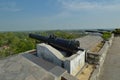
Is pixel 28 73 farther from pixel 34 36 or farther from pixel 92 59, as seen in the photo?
pixel 34 36

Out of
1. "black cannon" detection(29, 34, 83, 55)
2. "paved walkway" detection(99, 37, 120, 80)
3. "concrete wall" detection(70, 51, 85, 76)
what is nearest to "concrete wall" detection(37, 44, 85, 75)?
"concrete wall" detection(70, 51, 85, 76)

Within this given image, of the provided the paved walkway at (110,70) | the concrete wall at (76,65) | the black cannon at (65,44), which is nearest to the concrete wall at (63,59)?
the concrete wall at (76,65)

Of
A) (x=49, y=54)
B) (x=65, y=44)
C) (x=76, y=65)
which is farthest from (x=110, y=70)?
(x=49, y=54)

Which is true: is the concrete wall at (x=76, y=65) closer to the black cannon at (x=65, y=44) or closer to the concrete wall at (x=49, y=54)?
the black cannon at (x=65, y=44)

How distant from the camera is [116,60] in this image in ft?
30.2

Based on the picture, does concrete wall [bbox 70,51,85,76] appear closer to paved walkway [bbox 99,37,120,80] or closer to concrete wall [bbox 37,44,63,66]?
concrete wall [bbox 37,44,63,66]

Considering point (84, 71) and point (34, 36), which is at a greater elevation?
point (34, 36)

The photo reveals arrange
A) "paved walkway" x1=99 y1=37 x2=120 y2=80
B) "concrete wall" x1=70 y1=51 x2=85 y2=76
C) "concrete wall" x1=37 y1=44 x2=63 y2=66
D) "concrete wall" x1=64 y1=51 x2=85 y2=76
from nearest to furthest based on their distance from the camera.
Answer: "concrete wall" x1=64 y1=51 x2=85 y2=76
"concrete wall" x1=70 y1=51 x2=85 y2=76
"concrete wall" x1=37 y1=44 x2=63 y2=66
"paved walkway" x1=99 y1=37 x2=120 y2=80

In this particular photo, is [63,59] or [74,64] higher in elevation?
[63,59]

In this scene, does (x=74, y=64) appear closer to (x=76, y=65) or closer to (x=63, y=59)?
(x=76, y=65)

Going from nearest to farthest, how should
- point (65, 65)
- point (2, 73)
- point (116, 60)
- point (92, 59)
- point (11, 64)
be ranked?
point (2, 73), point (11, 64), point (65, 65), point (92, 59), point (116, 60)

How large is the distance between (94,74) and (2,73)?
144 inches

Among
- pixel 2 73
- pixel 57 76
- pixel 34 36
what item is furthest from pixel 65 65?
pixel 34 36

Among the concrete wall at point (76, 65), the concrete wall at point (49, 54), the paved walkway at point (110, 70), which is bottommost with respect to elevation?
the paved walkway at point (110, 70)
